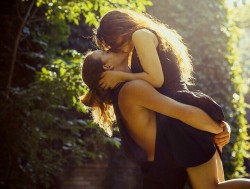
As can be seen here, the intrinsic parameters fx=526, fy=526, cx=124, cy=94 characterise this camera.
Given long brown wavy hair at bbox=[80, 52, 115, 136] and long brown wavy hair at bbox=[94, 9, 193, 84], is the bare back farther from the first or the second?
long brown wavy hair at bbox=[94, 9, 193, 84]

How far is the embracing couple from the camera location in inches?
111

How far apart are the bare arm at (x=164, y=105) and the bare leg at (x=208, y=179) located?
197 mm

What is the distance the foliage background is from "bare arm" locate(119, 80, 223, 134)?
1510 mm

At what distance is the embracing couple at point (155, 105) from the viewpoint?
9.25ft

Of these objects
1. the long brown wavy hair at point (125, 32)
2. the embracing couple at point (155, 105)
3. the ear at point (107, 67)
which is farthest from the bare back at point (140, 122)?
the long brown wavy hair at point (125, 32)

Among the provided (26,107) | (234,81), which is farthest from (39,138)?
(234,81)

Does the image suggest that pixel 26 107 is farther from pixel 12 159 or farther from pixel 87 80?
pixel 87 80

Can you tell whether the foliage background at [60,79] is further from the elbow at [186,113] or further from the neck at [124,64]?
the elbow at [186,113]

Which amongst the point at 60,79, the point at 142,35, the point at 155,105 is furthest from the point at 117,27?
the point at 60,79

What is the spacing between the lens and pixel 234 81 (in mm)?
8031

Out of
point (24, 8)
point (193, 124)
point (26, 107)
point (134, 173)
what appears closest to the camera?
point (193, 124)

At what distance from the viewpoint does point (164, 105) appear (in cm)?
280

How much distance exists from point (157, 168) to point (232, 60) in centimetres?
551

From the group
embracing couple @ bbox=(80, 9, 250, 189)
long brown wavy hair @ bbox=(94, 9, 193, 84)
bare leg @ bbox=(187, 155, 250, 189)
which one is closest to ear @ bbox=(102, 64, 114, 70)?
embracing couple @ bbox=(80, 9, 250, 189)
